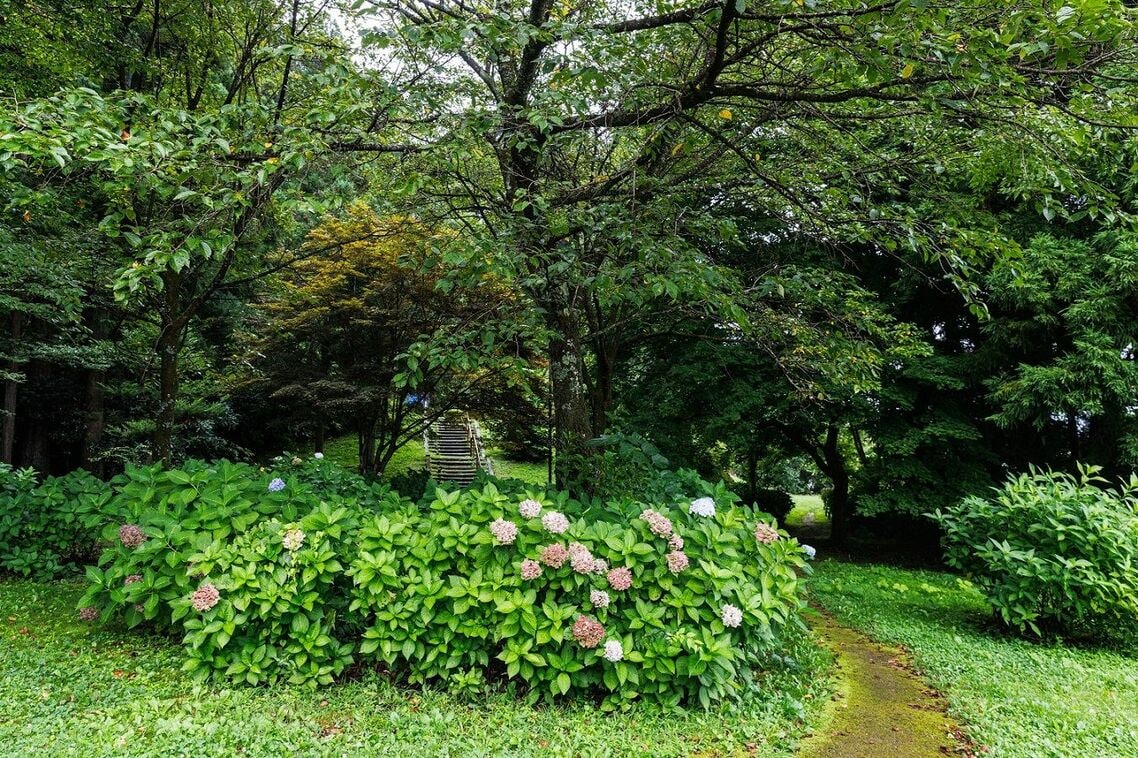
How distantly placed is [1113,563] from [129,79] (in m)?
11.1

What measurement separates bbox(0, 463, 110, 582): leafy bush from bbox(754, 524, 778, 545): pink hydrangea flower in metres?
4.60

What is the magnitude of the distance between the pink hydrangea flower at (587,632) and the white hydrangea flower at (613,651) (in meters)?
0.05

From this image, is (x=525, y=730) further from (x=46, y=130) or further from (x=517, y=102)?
(x=517, y=102)

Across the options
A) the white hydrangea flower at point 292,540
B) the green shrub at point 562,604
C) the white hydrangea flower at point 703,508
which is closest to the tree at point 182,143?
the white hydrangea flower at point 292,540

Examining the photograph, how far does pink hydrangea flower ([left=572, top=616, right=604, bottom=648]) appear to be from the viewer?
2.87 meters

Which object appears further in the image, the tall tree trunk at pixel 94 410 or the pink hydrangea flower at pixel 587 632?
the tall tree trunk at pixel 94 410

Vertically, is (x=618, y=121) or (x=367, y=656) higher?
(x=618, y=121)

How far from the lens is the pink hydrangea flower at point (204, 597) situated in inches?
114

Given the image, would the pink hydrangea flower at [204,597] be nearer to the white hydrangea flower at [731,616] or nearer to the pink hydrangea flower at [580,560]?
the pink hydrangea flower at [580,560]

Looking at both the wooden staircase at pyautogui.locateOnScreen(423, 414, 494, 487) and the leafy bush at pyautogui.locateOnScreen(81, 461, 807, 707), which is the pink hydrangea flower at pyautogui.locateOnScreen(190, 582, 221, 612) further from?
the wooden staircase at pyautogui.locateOnScreen(423, 414, 494, 487)

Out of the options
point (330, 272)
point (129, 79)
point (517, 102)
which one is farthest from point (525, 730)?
point (129, 79)

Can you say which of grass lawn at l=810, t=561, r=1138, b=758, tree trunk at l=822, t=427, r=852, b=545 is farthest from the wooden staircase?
grass lawn at l=810, t=561, r=1138, b=758

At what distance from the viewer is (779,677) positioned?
350 centimetres

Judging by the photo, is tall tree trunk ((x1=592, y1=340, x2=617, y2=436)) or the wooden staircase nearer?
tall tree trunk ((x1=592, y1=340, x2=617, y2=436))
